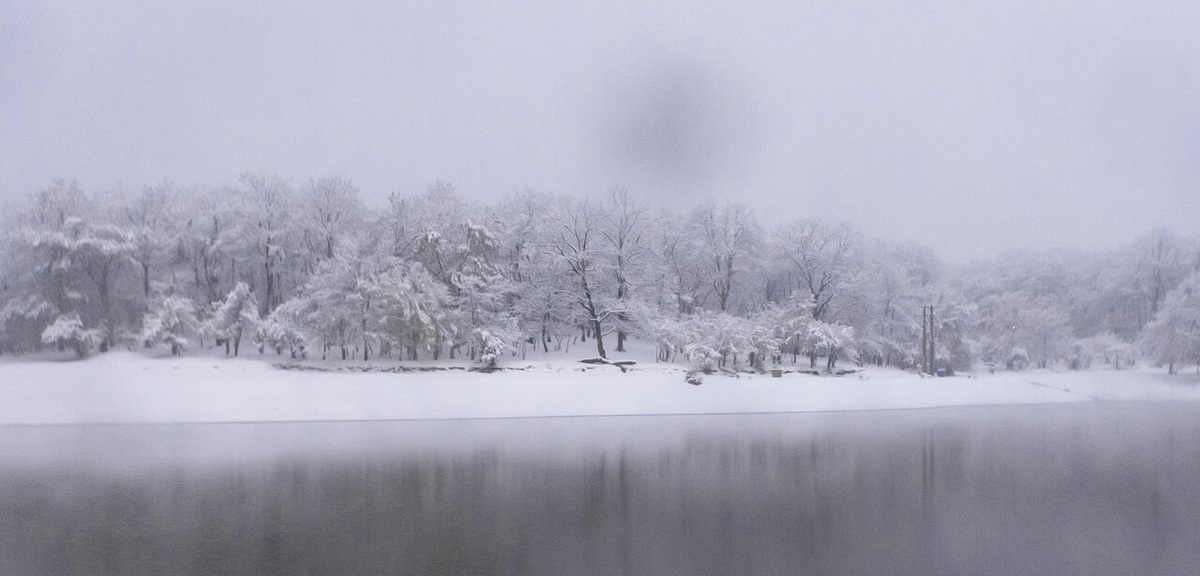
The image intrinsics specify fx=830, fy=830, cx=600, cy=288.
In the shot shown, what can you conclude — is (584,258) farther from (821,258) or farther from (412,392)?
(821,258)

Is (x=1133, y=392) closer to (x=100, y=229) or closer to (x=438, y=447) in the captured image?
(x=438, y=447)

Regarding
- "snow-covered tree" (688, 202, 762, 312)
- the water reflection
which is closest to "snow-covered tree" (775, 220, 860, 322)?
"snow-covered tree" (688, 202, 762, 312)

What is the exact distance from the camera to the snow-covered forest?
41.3 meters

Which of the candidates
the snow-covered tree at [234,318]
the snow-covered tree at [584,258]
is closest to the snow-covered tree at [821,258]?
the snow-covered tree at [584,258]

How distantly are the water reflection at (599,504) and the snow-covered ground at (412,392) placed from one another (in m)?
5.51

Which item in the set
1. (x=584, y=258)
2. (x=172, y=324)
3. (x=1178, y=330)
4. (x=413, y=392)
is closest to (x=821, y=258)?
(x=584, y=258)

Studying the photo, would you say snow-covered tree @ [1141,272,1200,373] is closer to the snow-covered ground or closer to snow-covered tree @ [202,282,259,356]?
the snow-covered ground

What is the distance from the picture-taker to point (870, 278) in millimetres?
55969

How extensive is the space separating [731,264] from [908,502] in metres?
39.5

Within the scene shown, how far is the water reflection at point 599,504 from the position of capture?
1121cm

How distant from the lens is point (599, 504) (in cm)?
1488

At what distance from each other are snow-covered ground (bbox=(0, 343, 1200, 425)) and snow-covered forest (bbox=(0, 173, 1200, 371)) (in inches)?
87.4

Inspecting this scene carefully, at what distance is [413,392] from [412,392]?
1.6 inches

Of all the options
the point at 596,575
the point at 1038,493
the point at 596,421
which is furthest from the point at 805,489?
the point at 596,421
